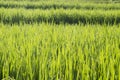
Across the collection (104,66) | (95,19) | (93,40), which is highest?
(104,66)

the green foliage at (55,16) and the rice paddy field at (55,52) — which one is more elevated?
the rice paddy field at (55,52)

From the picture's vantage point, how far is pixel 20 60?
221 cm

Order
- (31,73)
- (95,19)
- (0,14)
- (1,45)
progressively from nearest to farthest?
1. (31,73)
2. (1,45)
3. (0,14)
4. (95,19)

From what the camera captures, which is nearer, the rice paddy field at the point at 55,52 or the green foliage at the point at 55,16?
the rice paddy field at the point at 55,52

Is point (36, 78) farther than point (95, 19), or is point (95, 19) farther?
point (95, 19)

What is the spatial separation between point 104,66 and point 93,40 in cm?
141

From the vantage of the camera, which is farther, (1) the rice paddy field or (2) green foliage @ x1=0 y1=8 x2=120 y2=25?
(2) green foliage @ x1=0 y1=8 x2=120 y2=25

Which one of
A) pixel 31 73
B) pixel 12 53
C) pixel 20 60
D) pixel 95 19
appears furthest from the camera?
pixel 95 19

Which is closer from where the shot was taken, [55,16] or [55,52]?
[55,52]

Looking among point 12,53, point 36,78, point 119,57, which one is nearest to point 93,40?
point 119,57

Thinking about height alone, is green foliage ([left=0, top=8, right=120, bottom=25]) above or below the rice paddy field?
below

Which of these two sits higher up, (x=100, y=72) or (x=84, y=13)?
(x=100, y=72)

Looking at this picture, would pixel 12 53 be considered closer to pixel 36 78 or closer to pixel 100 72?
pixel 36 78

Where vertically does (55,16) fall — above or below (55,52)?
below
